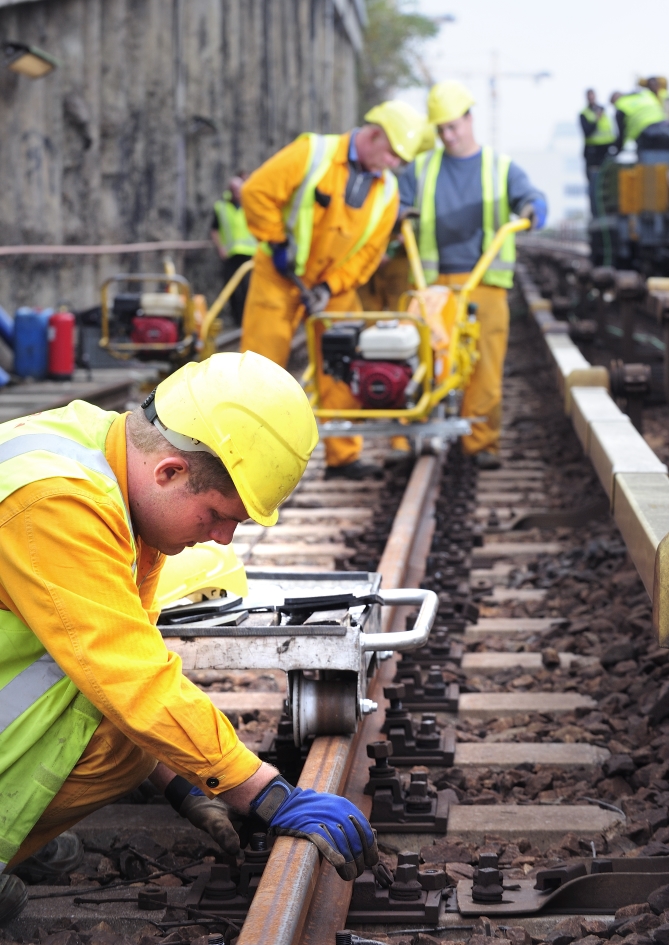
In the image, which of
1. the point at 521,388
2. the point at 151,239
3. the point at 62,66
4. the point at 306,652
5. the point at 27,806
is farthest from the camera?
the point at 151,239

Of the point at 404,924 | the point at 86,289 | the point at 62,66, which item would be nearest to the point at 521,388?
the point at 86,289

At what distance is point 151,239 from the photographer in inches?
619

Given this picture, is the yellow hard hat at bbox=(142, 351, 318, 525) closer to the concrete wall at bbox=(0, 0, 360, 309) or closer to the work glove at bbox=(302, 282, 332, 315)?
the work glove at bbox=(302, 282, 332, 315)

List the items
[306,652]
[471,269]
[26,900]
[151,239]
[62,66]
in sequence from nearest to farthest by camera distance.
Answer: [26,900] → [306,652] → [471,269] → [62,66] → [151,239]

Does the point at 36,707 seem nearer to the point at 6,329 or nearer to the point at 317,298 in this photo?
the point at 317,298

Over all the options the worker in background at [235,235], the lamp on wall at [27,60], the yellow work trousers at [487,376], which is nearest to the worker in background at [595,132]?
the worker in background at [235,235]

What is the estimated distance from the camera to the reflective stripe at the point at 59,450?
8.09ft

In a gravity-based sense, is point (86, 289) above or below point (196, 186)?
below

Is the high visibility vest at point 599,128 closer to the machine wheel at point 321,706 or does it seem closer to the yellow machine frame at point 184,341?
the yellow machine frame at point 184,341

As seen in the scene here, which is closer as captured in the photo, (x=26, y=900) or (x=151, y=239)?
(x=26, y=900)

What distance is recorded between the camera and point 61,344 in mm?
10234

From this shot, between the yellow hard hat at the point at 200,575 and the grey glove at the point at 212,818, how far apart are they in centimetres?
52

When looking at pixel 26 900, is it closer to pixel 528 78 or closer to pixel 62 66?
pixel 62 66

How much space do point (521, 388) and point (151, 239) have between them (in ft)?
20.2
